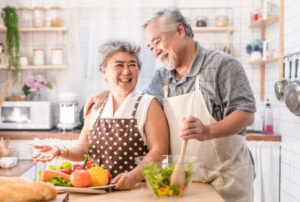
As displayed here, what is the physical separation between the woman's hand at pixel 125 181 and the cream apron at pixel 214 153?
0.27 m

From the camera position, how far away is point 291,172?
118 inches

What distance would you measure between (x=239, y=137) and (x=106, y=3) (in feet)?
8.54

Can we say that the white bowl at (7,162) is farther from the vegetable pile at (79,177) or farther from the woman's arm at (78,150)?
the vegetable pile at (79,177)

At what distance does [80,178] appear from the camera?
130 centimetres

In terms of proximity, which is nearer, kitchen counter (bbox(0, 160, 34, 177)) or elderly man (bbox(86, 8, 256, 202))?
elderly man (bbox(86, 8, 256, 202))

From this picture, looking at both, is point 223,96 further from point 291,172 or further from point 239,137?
point 291,172

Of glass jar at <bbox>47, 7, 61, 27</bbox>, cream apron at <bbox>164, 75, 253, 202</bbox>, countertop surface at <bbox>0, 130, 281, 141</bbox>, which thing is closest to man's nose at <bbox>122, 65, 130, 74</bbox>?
cream apron at <bbox>164, 75, 253, 202</bbox>

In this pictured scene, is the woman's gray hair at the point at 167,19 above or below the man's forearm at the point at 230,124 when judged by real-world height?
above

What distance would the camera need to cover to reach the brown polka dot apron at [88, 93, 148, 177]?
1496 mm

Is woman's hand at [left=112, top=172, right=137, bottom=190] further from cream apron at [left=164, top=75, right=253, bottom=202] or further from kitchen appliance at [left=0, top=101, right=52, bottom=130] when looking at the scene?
kitchen appliance at [left=0, top=101, right=52, bottom=130]

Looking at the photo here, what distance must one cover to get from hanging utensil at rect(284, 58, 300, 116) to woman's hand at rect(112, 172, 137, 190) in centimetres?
174

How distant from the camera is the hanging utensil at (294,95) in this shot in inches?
107

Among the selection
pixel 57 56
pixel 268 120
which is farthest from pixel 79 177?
pixel 57 56

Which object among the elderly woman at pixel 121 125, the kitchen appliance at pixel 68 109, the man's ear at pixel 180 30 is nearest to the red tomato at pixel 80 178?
the elderly woman at pixel 121 125
